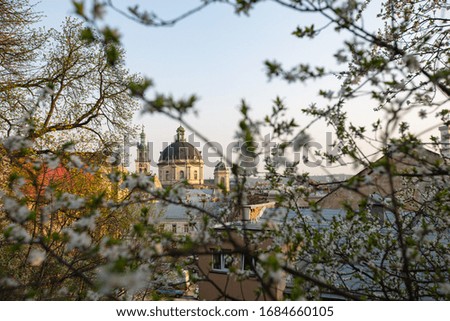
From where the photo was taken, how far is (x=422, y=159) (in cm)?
196

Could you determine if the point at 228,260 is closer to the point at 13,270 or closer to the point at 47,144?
the point at 13,270

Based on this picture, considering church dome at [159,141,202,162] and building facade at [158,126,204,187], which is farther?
church dome at [159,141,202,162]

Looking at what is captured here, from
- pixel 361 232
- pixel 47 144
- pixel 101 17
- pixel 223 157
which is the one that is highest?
pixel 47 144

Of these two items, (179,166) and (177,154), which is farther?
(177,154)

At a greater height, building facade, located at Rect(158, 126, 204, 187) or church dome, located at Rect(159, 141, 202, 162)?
church dome, located at Rect(159, 141, 202, 162)

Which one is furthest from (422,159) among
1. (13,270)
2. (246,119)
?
(13,270)

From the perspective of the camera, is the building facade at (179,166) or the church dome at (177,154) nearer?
the building facade at (179,166)

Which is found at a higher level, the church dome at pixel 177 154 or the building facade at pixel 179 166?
the church dome at pixel 177 154

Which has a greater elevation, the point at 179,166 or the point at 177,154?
the point at 177,154

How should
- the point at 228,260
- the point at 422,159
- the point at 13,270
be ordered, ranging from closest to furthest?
1. the point at 422,159
2. the point at 228,260
3. the point at 13,270
